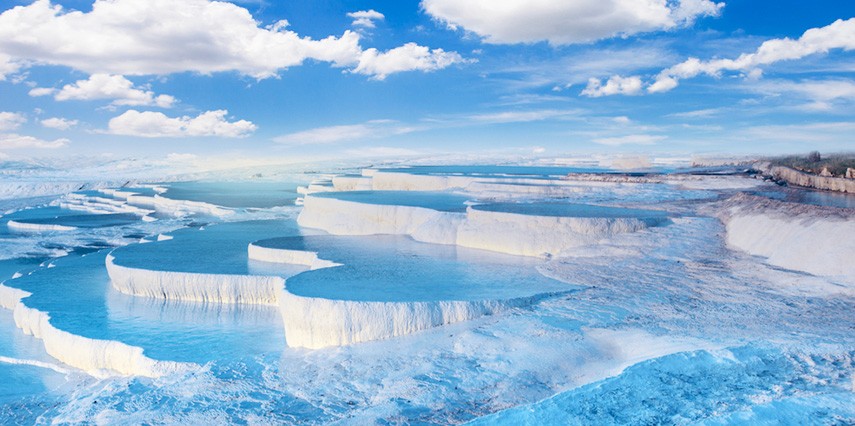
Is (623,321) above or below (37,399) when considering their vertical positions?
above

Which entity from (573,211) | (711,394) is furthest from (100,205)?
(711,394)

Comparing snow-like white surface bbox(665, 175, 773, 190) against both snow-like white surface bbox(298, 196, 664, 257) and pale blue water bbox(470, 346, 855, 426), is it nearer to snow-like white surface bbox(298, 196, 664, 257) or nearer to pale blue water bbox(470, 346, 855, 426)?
snow-like white surface bbox(298, 196, 664, 257)

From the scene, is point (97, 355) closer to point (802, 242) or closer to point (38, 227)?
point (802, 242)

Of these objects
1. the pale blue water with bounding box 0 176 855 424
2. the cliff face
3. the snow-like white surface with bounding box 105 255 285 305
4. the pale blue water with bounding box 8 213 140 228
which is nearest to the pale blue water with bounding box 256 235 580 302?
the pale blue water with bounding box 0 176 855 424

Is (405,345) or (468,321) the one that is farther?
(468,321)

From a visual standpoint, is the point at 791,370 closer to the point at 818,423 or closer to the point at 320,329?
the point at 818,423

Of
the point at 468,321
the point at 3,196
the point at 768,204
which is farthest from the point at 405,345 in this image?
the point at 3,196

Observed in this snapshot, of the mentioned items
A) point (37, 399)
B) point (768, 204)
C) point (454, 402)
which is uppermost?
point (768, 204)

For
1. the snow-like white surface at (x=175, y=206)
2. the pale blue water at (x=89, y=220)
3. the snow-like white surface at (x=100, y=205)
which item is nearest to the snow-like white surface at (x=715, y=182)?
the snow-like white surface at (x=175, y=206)
